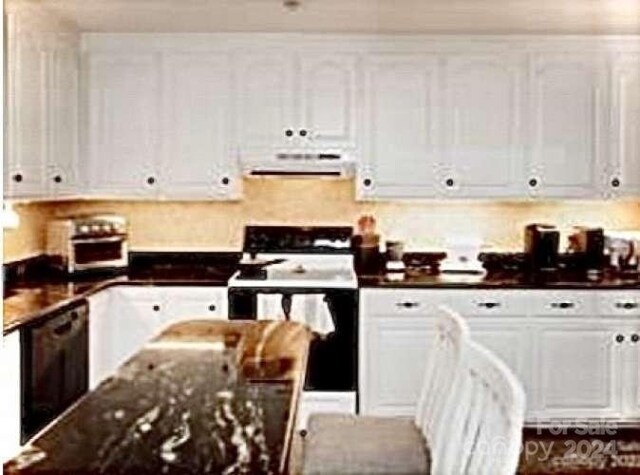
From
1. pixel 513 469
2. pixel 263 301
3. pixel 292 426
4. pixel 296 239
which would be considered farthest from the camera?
pixel 296 239

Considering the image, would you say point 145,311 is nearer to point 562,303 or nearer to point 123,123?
point 123,123

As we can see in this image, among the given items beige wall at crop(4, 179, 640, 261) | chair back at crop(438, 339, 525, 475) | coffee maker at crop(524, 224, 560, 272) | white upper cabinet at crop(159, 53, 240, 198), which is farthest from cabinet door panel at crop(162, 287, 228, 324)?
chair back at crop(438, 339, 525, 475)

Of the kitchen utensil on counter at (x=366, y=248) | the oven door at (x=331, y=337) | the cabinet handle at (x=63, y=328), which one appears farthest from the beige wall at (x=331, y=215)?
the cabinet handle at (x=63, y=328)

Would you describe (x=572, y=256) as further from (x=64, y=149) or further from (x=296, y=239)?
(x=64, y=149)

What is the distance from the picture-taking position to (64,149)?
5.33 metres

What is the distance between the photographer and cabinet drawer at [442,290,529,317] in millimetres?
5348

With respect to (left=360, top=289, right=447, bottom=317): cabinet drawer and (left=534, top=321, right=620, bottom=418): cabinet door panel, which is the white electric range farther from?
(left=534, top=321, right=620, bottom=418): cabinet door panel

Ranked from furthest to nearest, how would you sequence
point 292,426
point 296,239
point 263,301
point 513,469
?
point 296,239
point 263,301
point 292,426
point 513,469

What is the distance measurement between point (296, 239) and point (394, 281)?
2.88 ft

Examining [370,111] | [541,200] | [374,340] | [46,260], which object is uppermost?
[370,111]

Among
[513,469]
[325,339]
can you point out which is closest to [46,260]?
[325,339]

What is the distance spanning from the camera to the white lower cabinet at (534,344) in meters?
5.36

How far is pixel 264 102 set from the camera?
5656 millimetres

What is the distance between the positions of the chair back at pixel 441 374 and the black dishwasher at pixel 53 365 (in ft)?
5.37
